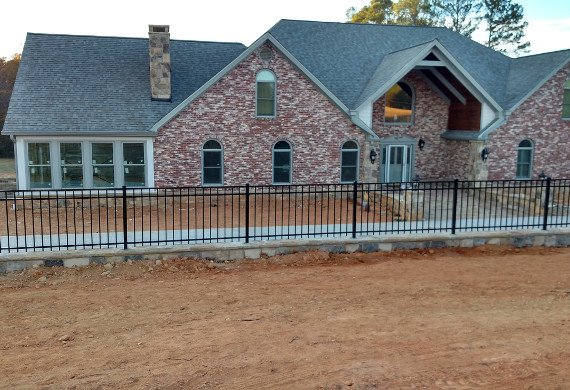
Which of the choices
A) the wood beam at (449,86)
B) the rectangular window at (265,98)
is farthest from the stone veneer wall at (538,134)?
the rectangular window at (265,98)

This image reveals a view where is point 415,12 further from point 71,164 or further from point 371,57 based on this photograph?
point 71,164

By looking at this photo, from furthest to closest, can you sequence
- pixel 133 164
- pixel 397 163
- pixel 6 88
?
pixel 6 88, pixel 397 163, pixel 133 164

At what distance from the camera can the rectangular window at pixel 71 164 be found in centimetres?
1903

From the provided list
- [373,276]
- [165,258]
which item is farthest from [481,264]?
[165,258]

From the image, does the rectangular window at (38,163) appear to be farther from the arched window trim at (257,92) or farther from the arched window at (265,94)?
the arched window at (265,94)

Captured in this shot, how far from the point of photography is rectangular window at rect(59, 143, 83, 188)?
19031mm

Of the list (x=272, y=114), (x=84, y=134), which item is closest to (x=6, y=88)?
(x=84, y=134)

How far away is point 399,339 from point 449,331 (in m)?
0.87

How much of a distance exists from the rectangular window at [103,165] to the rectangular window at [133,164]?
492 mm

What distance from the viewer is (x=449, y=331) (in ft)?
25.7

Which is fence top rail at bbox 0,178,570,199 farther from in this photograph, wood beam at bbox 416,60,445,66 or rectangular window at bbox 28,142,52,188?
wood beam at bbox 416,60,445,66

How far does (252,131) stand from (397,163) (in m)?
7.48

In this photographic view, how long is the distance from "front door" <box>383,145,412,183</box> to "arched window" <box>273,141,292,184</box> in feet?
17.2

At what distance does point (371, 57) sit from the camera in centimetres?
2527
